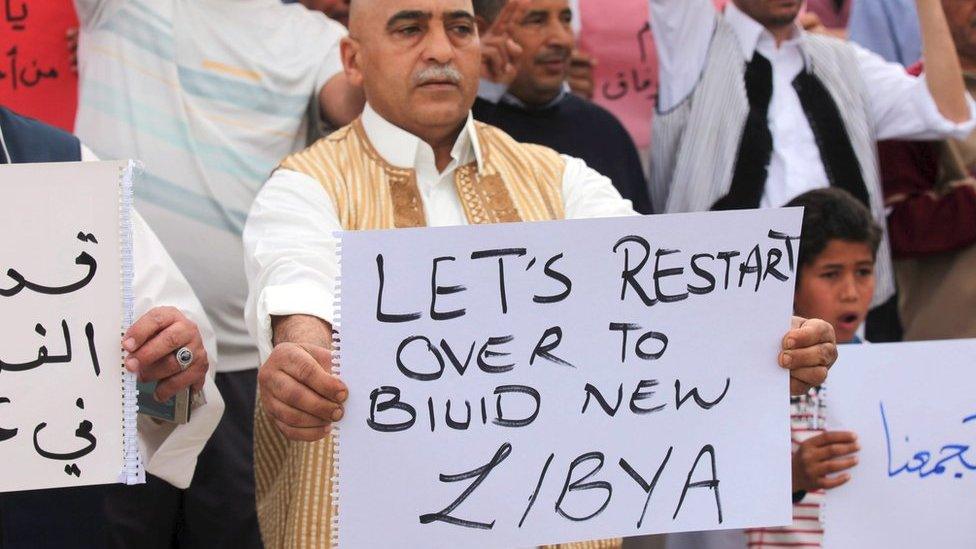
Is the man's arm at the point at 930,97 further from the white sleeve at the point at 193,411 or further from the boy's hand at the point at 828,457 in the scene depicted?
the white sleeve at the point at 193,411

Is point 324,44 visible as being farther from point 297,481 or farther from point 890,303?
point 890,303

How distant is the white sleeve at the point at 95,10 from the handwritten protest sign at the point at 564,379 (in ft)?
5.90

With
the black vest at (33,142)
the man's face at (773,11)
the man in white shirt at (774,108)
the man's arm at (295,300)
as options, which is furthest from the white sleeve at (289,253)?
the man's face at (773,11)

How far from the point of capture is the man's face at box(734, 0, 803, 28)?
14.7 ft

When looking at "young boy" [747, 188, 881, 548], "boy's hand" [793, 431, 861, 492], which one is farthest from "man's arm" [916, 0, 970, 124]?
"boy's hand" [793, 431, 861, 492]

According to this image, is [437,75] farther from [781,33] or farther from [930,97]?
[930,97]

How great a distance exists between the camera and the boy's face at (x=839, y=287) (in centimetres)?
386

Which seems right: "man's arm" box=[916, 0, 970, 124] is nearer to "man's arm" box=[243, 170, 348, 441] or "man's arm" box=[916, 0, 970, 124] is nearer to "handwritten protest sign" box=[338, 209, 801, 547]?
"handwritten protest sign" box=[338, 209, 801, 547]

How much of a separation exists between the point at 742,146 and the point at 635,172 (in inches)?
13.8

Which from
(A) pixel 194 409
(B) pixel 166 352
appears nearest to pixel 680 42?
(A) pixel 194 409

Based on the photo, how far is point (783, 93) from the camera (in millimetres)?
4488

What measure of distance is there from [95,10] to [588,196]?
157 cm

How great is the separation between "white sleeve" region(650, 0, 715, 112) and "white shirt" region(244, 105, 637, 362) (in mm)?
1379

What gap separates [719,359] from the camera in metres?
2.54
